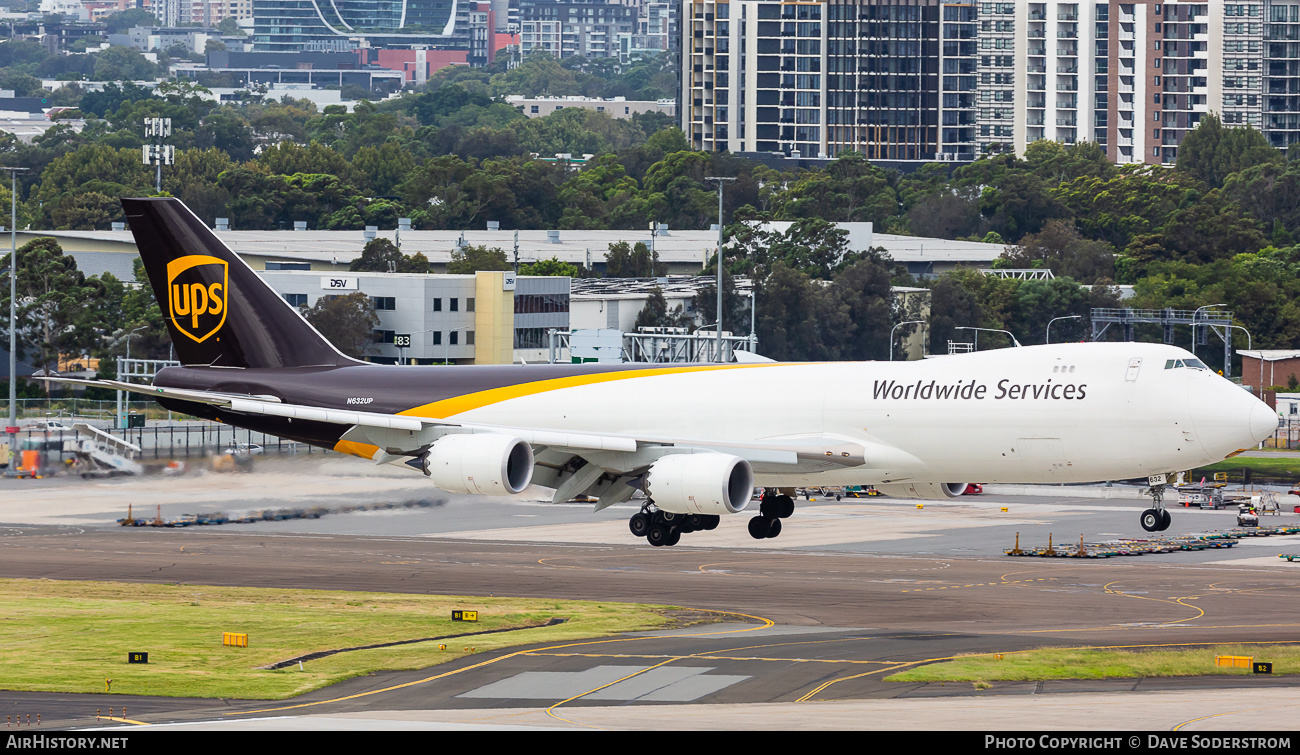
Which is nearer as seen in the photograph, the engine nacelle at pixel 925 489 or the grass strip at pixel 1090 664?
the grass strip at pixel 1090 664

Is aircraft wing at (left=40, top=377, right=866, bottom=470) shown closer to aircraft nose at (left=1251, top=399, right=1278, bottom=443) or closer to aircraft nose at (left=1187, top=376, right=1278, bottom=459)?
aircraft nose at (left=1187, top=376, right=1278, bottom=459)

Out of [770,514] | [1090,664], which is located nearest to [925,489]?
[770,514]

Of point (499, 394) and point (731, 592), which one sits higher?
point (499, 394)

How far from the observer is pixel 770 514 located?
230ft

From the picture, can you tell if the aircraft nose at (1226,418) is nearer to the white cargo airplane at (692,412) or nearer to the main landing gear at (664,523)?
the white cargo airplane at (692,412)

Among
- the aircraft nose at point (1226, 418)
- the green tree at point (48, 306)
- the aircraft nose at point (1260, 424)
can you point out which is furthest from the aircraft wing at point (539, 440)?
the green tree at point (48, 306)

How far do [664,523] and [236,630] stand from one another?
18493mm

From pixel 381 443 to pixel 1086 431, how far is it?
26070mm

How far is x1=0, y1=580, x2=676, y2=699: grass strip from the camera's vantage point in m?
62.7

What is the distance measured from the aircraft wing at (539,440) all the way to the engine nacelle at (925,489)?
2.85 m

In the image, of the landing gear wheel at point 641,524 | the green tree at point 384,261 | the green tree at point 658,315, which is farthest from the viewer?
the green tree at point 384,261

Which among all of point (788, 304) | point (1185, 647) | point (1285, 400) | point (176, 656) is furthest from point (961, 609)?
point (788, 304)

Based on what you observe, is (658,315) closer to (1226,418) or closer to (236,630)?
(236,630)

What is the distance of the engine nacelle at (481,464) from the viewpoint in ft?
215
